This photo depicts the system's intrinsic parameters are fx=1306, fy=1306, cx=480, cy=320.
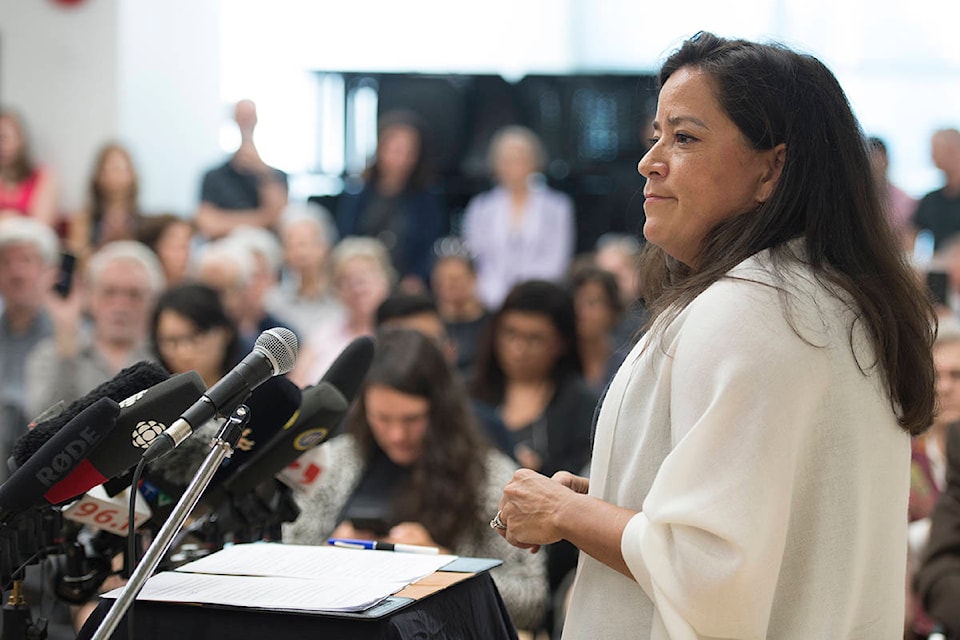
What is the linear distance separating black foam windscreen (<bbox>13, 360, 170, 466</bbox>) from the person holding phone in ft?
1.92

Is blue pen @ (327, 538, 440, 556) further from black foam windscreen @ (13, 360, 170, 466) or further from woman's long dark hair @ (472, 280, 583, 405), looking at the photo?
woman's long dark hair @ (472, 280, 583, 405)

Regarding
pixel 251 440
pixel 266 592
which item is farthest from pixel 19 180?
pixel 266 592

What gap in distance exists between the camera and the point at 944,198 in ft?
23.3

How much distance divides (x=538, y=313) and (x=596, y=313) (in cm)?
103

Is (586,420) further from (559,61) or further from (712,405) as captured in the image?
(559,61)

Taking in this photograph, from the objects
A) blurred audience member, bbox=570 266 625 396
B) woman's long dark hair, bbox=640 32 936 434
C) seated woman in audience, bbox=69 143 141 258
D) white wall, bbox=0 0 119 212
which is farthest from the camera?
white wall, bbox=0 0 119 212

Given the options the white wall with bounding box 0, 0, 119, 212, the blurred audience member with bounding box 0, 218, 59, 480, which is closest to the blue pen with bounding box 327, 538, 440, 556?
the blurred audience member with bounding box 0, 218, 59, 480

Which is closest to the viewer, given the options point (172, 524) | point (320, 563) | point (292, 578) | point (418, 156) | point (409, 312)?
point (172, 524)

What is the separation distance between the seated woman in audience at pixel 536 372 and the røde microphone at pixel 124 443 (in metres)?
2.85

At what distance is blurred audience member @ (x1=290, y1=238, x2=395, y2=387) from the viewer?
19.6ft

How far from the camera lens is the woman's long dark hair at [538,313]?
480cm

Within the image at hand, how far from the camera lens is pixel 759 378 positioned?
1.67m

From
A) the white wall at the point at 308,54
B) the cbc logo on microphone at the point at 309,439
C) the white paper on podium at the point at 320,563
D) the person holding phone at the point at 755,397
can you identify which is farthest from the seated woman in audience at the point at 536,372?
the white wall at the point at 308,54

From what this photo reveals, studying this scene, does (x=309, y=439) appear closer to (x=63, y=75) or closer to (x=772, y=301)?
(x=772, y=301)
